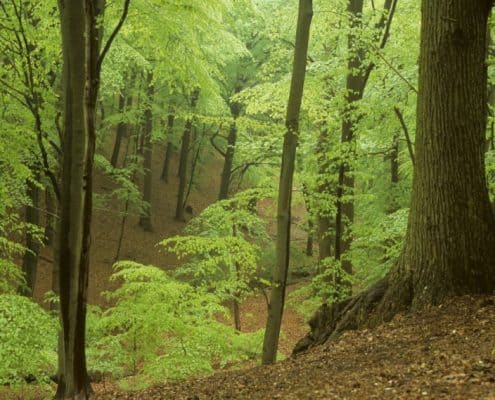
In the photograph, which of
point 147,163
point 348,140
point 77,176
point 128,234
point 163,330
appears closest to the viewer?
point 77,176

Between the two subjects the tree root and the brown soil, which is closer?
the tree root

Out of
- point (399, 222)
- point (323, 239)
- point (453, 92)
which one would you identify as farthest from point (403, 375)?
point (323, 239)

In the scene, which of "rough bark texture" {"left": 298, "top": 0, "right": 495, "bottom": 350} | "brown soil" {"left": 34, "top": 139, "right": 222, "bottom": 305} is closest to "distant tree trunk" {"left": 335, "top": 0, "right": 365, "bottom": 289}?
"rough bark texture" {"left": 298, "top": 0, "right": 495, "bottom": 350}

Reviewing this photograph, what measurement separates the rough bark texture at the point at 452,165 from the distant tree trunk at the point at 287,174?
202 cm

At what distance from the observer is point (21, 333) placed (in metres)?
6.48

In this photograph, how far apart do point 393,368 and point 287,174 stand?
3716 mm

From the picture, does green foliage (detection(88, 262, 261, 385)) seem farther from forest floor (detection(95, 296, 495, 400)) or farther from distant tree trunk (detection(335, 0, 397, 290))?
distant tree trunk (detection(335, 0, 397, 290))

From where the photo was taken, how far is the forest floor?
12.6 ft

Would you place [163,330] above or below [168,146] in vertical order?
below

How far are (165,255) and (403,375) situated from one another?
748 inches

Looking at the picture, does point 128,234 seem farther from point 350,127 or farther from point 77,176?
point 77,176

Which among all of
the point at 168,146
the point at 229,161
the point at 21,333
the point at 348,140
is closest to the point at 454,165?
the point at 348,140

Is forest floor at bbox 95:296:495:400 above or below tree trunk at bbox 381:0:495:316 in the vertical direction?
below

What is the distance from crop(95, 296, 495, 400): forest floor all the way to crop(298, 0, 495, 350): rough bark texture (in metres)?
0.35
